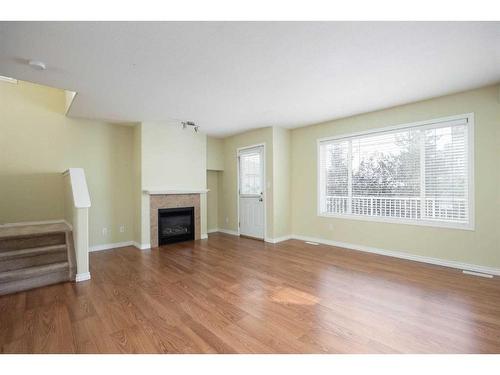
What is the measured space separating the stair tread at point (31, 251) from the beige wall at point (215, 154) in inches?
139

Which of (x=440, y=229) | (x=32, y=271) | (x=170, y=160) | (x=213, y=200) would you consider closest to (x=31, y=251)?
(x=32, y=271)

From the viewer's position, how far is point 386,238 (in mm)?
3988

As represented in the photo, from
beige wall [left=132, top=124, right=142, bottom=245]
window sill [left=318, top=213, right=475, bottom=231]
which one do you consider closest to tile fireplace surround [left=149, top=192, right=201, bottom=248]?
beige wall [left=132, top=124, right=142, bottom=245]

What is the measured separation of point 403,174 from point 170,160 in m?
4.34

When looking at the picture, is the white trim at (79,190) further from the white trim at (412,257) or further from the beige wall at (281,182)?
the white trim at (412,257)

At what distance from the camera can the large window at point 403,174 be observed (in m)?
3.33

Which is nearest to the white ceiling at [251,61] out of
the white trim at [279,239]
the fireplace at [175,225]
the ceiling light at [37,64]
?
the ceiling light at [37,64]

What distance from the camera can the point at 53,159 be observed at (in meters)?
4.12

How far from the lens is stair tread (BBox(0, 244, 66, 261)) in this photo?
283 centimetres

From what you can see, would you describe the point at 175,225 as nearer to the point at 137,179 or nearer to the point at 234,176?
the point at 137,179
